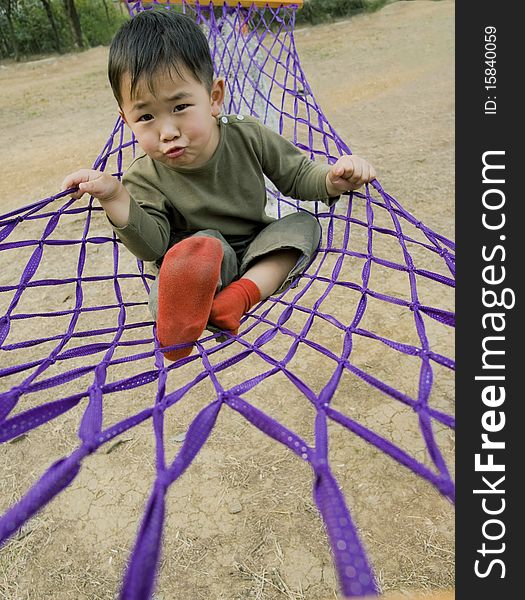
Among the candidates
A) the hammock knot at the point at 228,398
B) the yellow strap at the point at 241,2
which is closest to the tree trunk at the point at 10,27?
the yellow strap at the point at 241,2

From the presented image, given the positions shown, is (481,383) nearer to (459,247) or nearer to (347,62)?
(459,247)

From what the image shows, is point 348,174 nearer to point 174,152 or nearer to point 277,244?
point 277,244

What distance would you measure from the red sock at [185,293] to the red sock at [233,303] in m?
0.03

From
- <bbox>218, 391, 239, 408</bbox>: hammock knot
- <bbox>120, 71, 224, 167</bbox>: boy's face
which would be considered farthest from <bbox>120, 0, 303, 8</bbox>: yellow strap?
<bbox>218, 391, 239, 408</bbox>: hammock knot

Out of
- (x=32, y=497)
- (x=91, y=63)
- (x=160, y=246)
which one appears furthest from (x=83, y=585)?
(x=91, y=63)

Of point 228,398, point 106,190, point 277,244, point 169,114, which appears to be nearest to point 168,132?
point 169,114

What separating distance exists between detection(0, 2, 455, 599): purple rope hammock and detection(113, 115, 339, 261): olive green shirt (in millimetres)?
104

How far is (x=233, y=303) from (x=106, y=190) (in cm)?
28

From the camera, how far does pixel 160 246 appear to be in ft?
3.53

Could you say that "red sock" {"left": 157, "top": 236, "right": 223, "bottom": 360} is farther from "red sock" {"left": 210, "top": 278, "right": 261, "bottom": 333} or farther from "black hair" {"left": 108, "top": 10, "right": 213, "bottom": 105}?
"black hair" {"left": 108, "top": 10, "right": 213, "bottom": 105}

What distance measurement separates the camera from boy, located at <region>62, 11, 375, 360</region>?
36.2 inches

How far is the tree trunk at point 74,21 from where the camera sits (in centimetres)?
701

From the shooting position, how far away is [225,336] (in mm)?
949

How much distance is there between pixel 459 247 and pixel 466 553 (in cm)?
47
